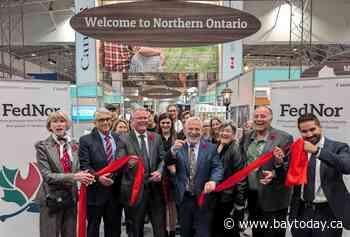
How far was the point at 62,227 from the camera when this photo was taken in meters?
3.31

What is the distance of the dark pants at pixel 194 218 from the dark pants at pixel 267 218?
0.39m

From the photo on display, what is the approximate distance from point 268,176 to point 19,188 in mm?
2445

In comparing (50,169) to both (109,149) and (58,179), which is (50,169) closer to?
(58,179)

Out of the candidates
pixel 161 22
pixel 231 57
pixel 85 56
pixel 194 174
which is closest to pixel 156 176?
pixel 194 174

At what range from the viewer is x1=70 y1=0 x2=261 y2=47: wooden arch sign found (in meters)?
2.75

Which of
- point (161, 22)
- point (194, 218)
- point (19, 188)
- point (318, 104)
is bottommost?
point (194, 218)

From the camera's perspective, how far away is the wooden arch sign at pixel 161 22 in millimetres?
2752

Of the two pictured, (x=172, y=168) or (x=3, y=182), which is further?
(x=3, y=182)

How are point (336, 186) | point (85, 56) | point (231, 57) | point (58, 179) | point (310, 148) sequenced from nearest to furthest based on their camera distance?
point (310, 148) < point (336, 186) < point (58, 179) < point (85, 56) < point (231, 57)

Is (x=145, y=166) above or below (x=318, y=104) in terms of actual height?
below

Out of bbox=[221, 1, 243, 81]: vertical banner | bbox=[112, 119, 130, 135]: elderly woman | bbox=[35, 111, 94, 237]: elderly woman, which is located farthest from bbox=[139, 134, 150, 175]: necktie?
bbox=[221, 1, 243, 81]: vertical banner

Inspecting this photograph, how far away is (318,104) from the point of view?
11.6ft

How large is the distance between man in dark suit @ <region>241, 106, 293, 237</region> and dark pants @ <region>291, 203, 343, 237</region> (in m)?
0.40

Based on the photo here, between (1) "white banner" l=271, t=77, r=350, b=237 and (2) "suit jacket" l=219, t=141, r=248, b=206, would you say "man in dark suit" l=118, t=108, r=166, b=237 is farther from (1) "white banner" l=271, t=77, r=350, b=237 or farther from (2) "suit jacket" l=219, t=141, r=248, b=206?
(1) "white banner" l=271, t=77, r=350, b=237
